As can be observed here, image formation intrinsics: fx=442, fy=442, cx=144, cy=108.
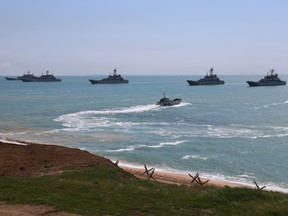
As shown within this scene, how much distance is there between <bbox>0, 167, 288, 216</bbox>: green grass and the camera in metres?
14.5

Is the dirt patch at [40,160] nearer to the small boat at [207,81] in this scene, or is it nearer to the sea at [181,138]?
the sea at [181,138]

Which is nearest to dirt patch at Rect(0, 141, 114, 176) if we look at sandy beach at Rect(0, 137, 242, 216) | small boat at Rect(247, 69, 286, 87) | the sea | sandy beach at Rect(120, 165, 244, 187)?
sandy beach at Rect(0, 137, 242, 216)

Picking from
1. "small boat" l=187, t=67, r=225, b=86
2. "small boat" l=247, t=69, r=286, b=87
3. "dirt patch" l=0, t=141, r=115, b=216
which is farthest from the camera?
"small boat" l=187, t=67, r=225, b=86

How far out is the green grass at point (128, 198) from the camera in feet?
47.5

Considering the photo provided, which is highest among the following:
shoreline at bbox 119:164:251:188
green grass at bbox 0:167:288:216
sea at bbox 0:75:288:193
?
green grass at bbox 0:167:288:216

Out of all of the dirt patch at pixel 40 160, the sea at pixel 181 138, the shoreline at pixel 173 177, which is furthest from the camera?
the sea at pixel 181 138

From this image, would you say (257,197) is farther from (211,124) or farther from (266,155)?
(211,124)

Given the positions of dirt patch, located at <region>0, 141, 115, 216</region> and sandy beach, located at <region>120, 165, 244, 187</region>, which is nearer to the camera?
dirt patch, located at <region>0, 141, 115, 216</region>

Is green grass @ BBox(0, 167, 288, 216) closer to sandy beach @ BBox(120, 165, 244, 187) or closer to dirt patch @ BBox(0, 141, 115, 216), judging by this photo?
dirt patch @ BBox(0, 141, 115, 216)

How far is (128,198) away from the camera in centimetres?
1580

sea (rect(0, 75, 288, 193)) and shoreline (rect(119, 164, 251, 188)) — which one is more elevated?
shoreline (rect(119, 164, 251, 188))

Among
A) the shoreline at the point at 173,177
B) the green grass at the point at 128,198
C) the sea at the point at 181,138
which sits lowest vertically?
the sea at the point at 181,138

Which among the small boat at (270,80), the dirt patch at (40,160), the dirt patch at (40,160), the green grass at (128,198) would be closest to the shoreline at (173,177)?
the dirt patch at (40,160)

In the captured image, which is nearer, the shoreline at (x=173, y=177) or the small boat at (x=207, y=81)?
the shoreline at (x=173, y=177)
